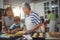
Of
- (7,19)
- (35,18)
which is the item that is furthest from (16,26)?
(35,18)

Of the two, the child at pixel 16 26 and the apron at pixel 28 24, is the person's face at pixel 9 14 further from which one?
the apron at pixel 28 24

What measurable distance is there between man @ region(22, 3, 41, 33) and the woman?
328 mm

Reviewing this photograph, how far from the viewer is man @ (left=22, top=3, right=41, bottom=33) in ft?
13.2

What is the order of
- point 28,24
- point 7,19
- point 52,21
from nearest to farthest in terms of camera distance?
point 52,21 → point 28,24 → point 7,19

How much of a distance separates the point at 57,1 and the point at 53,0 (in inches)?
3.7

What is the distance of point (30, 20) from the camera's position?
4.05m

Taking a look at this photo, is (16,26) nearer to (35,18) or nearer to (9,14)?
(9,14)

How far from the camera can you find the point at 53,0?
3938mm

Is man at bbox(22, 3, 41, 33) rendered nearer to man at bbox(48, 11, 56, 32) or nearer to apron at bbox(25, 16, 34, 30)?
apron at bbox(25, 16, 34, 30)

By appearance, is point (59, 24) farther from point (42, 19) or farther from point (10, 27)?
point (10, 27)

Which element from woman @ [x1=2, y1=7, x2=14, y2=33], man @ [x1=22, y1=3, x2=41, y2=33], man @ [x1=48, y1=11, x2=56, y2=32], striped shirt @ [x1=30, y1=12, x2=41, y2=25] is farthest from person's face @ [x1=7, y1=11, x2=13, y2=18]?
man @ [x1=48, y1=11, x2=56, y2=32]

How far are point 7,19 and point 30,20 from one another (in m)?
0.53

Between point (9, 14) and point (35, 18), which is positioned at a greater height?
point (9, 14)

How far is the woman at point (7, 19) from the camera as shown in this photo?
412cm
